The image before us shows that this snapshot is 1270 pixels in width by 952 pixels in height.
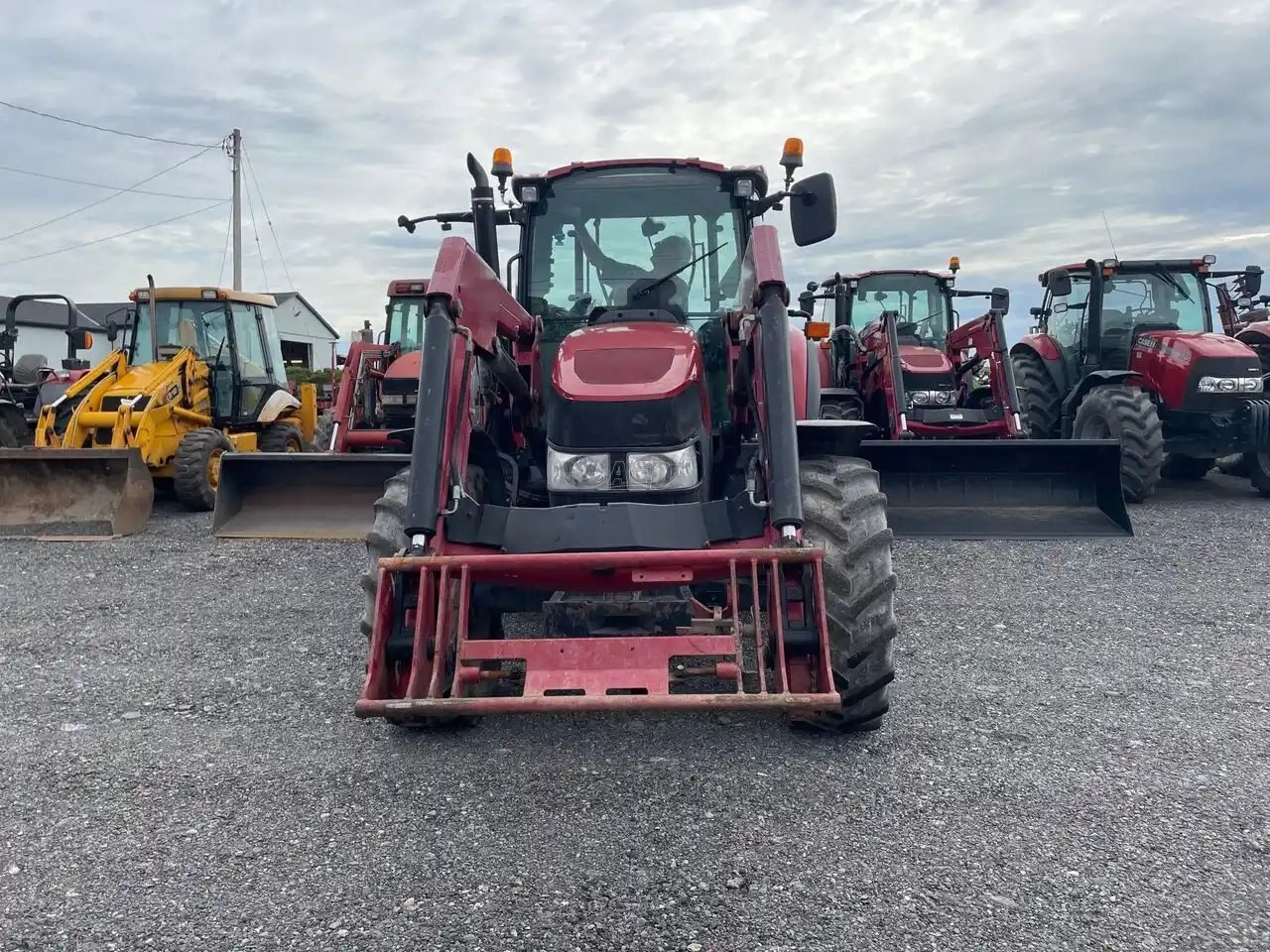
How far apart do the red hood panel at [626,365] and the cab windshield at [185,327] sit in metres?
7.80

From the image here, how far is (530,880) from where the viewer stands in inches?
100

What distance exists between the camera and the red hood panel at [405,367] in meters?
9.48

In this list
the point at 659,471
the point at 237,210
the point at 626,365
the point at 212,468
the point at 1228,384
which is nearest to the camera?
the point at 659,471

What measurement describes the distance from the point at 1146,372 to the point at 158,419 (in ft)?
32.5

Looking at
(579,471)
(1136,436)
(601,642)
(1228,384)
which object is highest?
(1228,384)

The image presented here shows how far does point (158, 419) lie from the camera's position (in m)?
9.05

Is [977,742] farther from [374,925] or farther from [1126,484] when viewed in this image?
[1126,484]

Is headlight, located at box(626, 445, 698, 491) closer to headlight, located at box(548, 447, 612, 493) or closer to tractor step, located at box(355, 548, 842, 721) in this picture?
headlight, located at box(548, 447, 612, 493)

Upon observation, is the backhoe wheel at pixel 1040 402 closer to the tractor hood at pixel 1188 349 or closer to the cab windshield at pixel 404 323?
the tractor hood at pixel 1188 349

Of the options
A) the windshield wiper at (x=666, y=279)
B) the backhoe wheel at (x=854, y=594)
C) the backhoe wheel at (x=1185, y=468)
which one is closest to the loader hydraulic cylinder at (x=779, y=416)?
the backhoe wheel at (x=854, y=594)

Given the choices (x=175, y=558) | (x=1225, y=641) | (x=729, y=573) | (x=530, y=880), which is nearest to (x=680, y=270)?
(x=729, y=573)

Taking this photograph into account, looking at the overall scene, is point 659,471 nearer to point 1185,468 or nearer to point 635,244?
point 635,244

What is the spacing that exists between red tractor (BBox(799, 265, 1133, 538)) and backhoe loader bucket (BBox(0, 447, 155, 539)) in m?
5.86

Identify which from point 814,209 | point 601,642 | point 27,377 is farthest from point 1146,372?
point 27,377
